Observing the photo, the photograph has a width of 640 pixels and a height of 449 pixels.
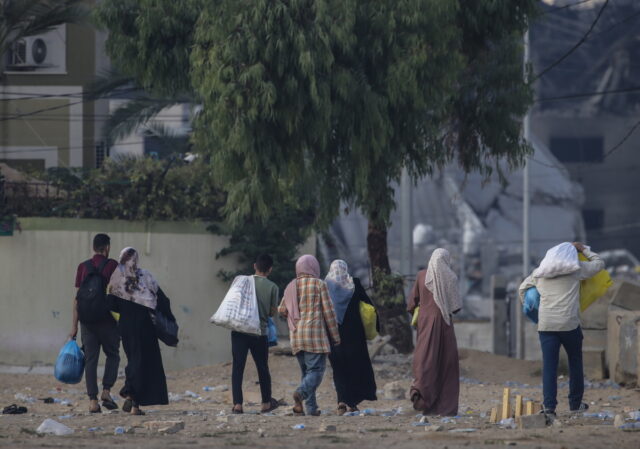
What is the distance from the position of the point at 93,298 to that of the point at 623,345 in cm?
664

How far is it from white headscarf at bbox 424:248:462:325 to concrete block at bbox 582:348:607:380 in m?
5.47

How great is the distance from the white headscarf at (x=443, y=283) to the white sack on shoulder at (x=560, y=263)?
31.4 inches

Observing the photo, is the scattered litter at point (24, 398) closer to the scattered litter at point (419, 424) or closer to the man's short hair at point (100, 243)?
the man's short hair at point (100, 243)

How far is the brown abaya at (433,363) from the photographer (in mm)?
9734

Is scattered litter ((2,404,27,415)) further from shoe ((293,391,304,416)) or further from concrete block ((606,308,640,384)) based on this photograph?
concrete block ((606,308,640,384))

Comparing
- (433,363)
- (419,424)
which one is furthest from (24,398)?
(419,424)

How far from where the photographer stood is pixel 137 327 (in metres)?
9.96

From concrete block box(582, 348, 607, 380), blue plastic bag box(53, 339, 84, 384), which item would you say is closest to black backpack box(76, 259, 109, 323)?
blue plastic bag box(53, 339, 84, 384)

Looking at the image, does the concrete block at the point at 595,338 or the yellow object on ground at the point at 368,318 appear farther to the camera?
the concrete block at the point at 595,338

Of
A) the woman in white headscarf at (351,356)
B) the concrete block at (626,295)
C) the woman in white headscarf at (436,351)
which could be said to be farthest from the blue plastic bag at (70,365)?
the concrete block at (626,295)

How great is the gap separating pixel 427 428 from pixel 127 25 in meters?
8.10

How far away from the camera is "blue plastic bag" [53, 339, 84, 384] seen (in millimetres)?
10117

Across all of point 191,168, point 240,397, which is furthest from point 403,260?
point 240,397

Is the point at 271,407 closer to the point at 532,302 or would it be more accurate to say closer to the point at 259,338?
the point at 259,338
